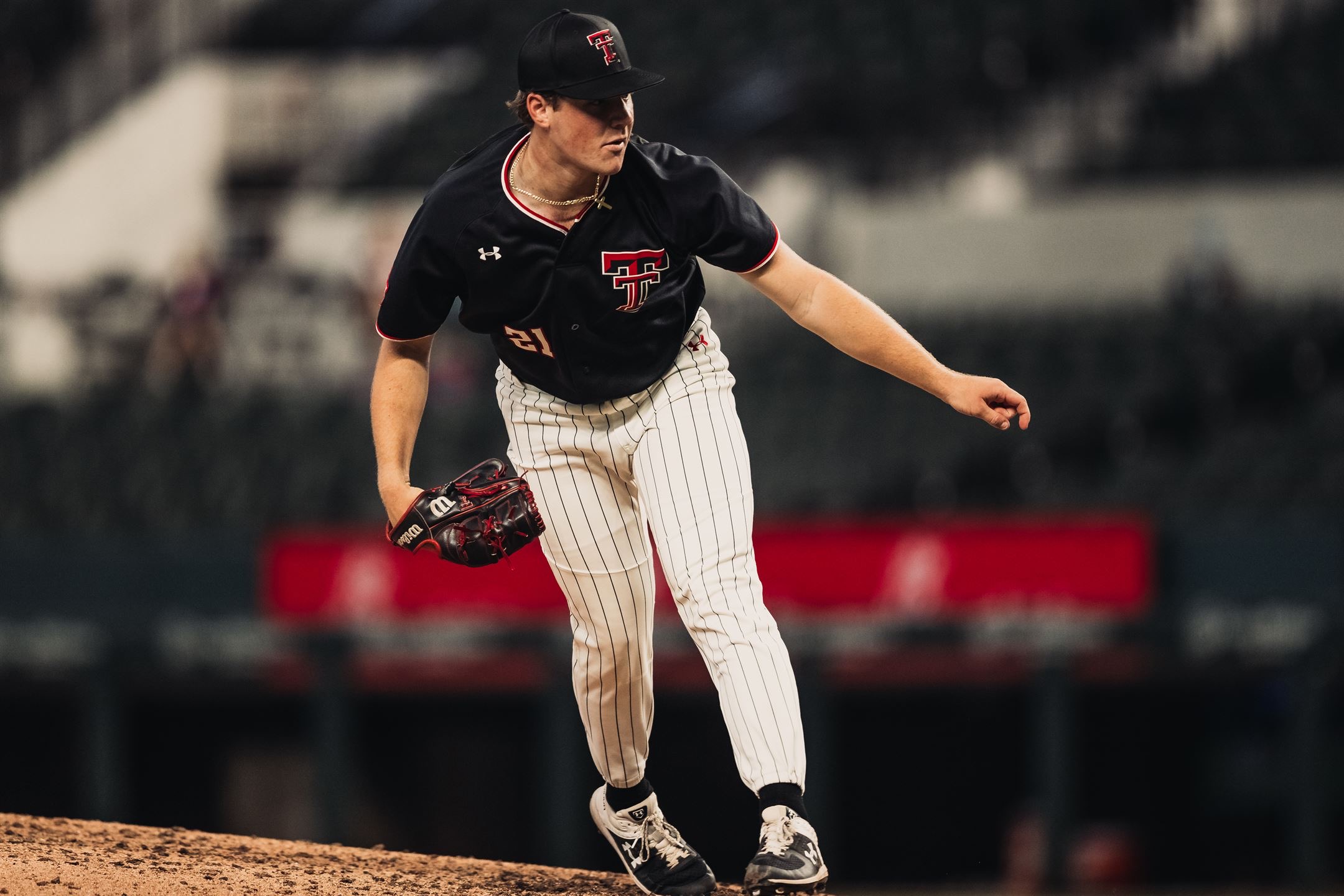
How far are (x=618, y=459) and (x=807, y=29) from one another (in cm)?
967

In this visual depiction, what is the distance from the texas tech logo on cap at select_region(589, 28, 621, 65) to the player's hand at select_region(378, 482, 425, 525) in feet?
2.91

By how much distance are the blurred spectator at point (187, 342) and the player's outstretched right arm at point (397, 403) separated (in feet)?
24.2

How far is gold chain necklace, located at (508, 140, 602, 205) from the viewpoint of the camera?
375 centimetres

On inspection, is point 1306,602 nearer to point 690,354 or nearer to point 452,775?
point 452,775

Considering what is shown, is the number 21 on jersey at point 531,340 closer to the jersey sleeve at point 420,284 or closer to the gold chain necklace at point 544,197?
the jersey sleeve at point 420,284

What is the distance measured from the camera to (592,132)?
3.65 m

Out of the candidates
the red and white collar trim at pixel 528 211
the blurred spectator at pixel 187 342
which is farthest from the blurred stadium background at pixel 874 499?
the red and white collar trim at pixel 528 211

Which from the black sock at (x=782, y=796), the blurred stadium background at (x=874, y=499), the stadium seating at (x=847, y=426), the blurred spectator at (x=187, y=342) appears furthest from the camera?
the blurred spectator at (x=187, y=342)

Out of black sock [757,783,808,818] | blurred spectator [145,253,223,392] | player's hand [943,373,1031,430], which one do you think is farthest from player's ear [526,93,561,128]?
blurred spectator [145,253,223,392]

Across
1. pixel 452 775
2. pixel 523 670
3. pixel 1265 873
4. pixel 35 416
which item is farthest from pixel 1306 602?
pixel 35 416

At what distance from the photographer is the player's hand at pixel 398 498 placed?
3.79 m

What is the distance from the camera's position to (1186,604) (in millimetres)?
9312

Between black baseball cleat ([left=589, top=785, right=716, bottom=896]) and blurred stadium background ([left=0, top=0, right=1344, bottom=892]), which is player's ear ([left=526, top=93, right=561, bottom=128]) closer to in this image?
black baseball cleat ([left=589, top=785, right=716, bottom=896])

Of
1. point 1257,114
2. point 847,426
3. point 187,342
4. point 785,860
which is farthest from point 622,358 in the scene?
point 1257,114
